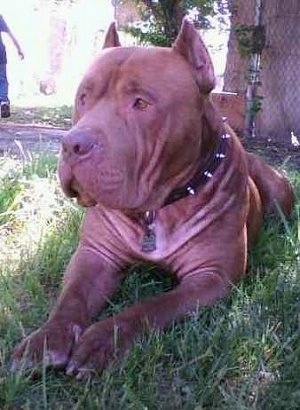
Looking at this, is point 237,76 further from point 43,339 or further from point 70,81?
point 70,81

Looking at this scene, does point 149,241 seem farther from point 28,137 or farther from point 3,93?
point 3,93

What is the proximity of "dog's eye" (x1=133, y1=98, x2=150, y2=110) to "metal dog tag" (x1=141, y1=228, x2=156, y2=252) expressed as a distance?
50 cm

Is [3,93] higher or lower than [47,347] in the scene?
lower

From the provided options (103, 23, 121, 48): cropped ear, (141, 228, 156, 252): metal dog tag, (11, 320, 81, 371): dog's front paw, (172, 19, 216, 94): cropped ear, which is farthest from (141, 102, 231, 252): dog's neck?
(11, 320, 81, 371): dog's front paw

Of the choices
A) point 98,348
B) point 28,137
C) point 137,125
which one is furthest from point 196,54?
point 28,137

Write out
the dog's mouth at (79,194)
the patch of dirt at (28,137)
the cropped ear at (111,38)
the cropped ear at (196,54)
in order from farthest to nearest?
the patch of dirt at (28,137), the cropped ear at (111,38), the cropped ear at (196,54), the dog's mouth at (79,194)

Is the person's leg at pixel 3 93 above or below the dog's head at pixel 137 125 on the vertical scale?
below

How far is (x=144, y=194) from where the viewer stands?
254 centimetres

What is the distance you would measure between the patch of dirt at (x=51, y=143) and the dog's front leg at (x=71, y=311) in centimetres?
355

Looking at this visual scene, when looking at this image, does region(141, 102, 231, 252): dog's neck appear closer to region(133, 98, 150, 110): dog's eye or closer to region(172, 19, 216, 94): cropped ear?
region(172, 19, 216, 94): cropped ear

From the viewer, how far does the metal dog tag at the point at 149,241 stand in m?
2.76

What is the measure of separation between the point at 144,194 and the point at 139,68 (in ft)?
1.35

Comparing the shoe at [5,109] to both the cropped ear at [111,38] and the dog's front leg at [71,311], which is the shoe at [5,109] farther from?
the dog's front leg at [71,311]

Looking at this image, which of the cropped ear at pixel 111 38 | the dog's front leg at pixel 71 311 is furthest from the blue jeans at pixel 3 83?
the dog's front leg at pixel 71 311
